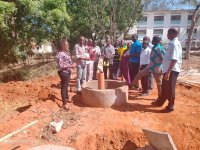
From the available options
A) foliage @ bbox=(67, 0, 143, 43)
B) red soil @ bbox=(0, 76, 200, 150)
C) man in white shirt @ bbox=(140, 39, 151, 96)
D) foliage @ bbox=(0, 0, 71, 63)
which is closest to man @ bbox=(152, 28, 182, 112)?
red soil @ bbox=(0, 76, 200, 150)

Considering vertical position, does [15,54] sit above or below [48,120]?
above

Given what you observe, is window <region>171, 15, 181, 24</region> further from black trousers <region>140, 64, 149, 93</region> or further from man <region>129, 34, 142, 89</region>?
black trousers <region>140, 64, 149, 93</region>

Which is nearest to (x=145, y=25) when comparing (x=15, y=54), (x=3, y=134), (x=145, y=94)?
(x=15, y=54)

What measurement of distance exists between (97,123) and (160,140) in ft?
5.48

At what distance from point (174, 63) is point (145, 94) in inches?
86.4

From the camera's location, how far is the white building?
46.3m

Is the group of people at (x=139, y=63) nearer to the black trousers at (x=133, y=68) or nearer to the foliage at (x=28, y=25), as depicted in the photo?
the black trousers at (x=133, y=68)

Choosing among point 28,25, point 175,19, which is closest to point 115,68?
point 28,25

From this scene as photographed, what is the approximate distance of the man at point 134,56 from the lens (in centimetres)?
768

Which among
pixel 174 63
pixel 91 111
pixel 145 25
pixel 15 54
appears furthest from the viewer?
pixel 145 25

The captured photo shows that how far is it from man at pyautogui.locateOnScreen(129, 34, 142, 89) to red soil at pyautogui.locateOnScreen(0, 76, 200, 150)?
997 millimetres

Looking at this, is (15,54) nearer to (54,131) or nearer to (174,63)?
(54,131)

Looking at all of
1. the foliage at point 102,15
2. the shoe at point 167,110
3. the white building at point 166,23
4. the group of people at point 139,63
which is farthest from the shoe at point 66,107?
the white building at point 166,23

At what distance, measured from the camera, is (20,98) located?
7625 millimetres
